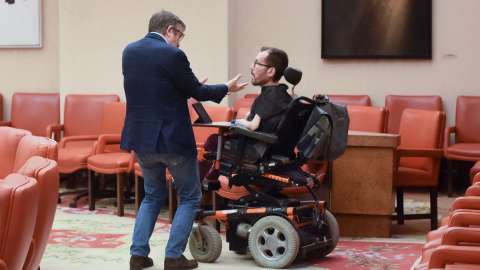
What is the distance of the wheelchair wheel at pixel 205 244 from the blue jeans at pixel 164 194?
0.74 ft

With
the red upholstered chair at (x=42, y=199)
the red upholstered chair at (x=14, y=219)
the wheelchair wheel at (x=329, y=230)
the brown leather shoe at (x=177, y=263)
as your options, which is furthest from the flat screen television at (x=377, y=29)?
the red upholstered chair at (x=14, y=219)

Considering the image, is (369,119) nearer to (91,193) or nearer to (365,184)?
(365,184)

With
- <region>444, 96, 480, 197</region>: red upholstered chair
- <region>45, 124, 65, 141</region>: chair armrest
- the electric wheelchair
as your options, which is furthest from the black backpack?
<region>45, 124, 65, 141</region>: chair armrest

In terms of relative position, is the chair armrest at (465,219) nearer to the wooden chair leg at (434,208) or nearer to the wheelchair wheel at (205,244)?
the wheelchair wheel at (205,244)

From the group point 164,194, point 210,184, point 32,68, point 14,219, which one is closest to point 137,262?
point 164,194

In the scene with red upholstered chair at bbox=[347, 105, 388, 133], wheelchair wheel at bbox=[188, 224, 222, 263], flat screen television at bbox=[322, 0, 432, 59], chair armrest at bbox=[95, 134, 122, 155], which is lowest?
wheelchair wheel at bbox=[188, 224, 222, 263]

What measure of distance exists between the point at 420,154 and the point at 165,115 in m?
2.24

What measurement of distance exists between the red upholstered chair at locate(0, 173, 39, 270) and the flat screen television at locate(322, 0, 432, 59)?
6.12 meters

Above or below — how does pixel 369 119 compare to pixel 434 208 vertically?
above

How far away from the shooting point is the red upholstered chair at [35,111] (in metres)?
8.79

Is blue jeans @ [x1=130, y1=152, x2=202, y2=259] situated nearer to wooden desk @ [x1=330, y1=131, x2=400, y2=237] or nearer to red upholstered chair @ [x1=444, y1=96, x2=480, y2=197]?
wooden desk @ [x1=330, y1=131, x2=400, y2=237]

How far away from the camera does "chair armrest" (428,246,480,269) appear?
6.70ft

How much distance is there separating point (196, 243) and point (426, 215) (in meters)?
1.98

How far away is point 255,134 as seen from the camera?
489 cm
